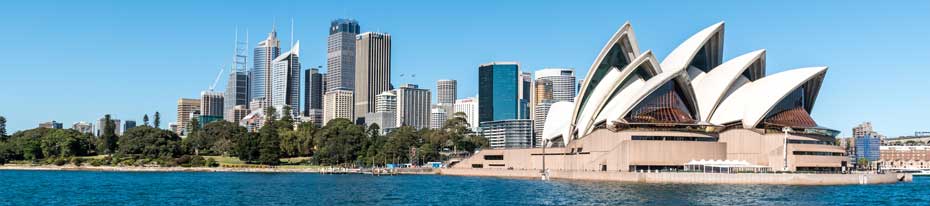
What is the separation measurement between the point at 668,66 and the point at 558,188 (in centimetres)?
2646

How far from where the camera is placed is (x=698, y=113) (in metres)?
96.7

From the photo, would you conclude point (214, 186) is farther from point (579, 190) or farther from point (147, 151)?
point (147, 151)

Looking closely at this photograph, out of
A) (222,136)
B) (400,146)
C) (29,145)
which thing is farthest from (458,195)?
(29,145)

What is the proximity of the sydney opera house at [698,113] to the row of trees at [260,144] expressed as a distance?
48.6 m

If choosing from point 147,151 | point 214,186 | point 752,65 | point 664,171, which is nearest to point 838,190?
point 664,171

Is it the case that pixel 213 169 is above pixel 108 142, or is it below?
below

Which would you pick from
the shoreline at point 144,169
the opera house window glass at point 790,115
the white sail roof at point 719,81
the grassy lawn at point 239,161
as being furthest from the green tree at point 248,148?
the opera house window glass at point 790,115

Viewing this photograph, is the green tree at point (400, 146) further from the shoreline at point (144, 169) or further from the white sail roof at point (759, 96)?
the white sail roof at point (759, 96)

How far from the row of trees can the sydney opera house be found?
4862cm

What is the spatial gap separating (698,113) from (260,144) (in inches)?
2782

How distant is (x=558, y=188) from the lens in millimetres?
75500

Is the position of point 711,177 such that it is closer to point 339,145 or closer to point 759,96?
point 759,96

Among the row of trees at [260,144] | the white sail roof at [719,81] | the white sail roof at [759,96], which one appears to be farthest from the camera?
the row of trees at [260,144]

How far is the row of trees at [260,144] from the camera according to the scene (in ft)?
463
